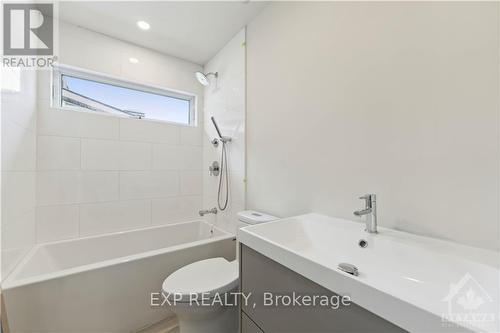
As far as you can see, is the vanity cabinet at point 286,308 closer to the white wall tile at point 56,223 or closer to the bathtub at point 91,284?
the bathtub at point 91,284

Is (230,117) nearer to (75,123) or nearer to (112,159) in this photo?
(112,159)

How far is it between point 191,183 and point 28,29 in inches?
73.0

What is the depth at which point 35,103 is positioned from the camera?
166 cm

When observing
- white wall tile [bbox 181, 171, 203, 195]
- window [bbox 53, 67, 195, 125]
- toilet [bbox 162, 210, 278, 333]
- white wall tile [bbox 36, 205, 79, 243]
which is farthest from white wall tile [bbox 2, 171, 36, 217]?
white wall tile [bbox 181, 171, 203, 195]

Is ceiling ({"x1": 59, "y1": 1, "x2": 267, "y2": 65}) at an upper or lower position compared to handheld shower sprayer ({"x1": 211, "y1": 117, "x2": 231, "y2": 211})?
upper

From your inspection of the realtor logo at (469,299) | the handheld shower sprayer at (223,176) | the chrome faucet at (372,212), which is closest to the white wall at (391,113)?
the chrome faucet at (372,212)

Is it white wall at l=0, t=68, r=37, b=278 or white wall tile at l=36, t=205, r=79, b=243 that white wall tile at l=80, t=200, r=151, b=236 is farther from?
white wall at l=0, t=68, r=37, b=278

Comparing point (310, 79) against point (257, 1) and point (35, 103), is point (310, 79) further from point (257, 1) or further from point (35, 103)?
point (35, 103)

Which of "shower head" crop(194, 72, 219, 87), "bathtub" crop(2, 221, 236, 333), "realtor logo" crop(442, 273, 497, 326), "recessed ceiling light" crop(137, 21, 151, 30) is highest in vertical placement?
"recessed ceiling light" crop(137, 21, 151, 30)

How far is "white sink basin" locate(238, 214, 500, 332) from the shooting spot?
0.45m

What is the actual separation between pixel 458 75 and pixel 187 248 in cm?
192

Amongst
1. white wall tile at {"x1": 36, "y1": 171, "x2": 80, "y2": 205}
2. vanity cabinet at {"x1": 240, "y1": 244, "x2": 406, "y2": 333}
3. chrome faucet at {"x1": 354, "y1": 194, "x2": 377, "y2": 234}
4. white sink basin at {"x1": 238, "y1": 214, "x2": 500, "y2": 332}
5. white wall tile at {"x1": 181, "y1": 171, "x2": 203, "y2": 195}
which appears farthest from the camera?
white wall tile at {"x1": 181, "y1": 171, "x2": 203, "y2": 195}

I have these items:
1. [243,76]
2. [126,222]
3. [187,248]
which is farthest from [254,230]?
[126,222]

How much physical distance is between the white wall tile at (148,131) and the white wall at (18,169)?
651mm
